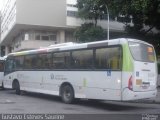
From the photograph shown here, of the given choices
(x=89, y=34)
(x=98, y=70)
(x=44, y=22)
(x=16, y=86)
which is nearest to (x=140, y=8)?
(x=16, y=86)

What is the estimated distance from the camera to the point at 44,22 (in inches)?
1848

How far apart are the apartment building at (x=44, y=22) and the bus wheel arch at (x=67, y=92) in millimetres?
29265

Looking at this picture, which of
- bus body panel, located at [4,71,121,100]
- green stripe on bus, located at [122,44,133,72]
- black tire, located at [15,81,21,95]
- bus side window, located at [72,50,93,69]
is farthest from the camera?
black tire, located at [15,81,21,95]

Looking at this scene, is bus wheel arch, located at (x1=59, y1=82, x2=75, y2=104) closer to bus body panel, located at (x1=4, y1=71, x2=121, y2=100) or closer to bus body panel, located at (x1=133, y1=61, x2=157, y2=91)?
bus body panel, located at (x1=4, y1=71, x2=121, y2=100)

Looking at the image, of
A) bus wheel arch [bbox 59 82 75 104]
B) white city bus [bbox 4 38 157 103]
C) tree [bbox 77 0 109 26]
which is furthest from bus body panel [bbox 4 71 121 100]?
tree [bbox 77 0 109 26]

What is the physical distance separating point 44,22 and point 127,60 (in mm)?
33849

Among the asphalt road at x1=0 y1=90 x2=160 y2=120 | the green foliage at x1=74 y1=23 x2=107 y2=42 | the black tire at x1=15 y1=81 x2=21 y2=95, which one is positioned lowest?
the asphalt road at x1=0 y1=90 x2=160 y2=120

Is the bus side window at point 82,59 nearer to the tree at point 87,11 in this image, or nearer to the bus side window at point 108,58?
the bus side window at point 108,58

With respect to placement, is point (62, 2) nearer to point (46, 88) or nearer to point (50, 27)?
point (50, 27)

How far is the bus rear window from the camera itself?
14.5 meters

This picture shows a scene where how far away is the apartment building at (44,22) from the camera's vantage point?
4616cm

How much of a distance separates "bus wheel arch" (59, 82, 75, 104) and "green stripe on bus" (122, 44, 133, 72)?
3.74m

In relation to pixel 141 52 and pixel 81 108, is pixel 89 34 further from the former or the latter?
pixel 141 52

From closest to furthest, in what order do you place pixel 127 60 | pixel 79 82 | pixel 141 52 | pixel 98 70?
1. pixel 127 60
2. pixel 141 52
3. pixel 98 70
4. pixel 79 82
